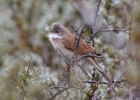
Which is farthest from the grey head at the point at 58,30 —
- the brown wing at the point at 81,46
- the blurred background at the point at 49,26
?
the blurred background at the point at 49,26

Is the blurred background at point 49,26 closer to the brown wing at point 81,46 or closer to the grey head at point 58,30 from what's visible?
the brown wing at point 81,46

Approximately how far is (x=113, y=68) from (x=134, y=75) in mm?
4026

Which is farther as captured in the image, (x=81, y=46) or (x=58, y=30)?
(x=58, y=30)

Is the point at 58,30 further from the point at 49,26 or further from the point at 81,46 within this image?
the point at 49,26

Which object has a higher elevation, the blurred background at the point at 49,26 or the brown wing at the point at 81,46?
the blurred background at the point at 49,26

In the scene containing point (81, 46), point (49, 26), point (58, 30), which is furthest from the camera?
point (49, 26)

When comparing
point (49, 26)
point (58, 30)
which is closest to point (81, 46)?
point (58, 30)

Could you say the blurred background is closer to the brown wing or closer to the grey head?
the brown wing

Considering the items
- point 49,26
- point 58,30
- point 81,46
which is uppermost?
point 49,26

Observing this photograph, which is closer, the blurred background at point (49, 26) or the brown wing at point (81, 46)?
the brown wing at point (81, 46)

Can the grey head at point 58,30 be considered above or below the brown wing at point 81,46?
above

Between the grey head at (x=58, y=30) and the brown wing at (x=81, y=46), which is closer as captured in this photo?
the brown wing at (x=81, y=46)

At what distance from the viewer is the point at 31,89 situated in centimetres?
309

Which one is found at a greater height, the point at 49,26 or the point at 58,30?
the point at 49,26
